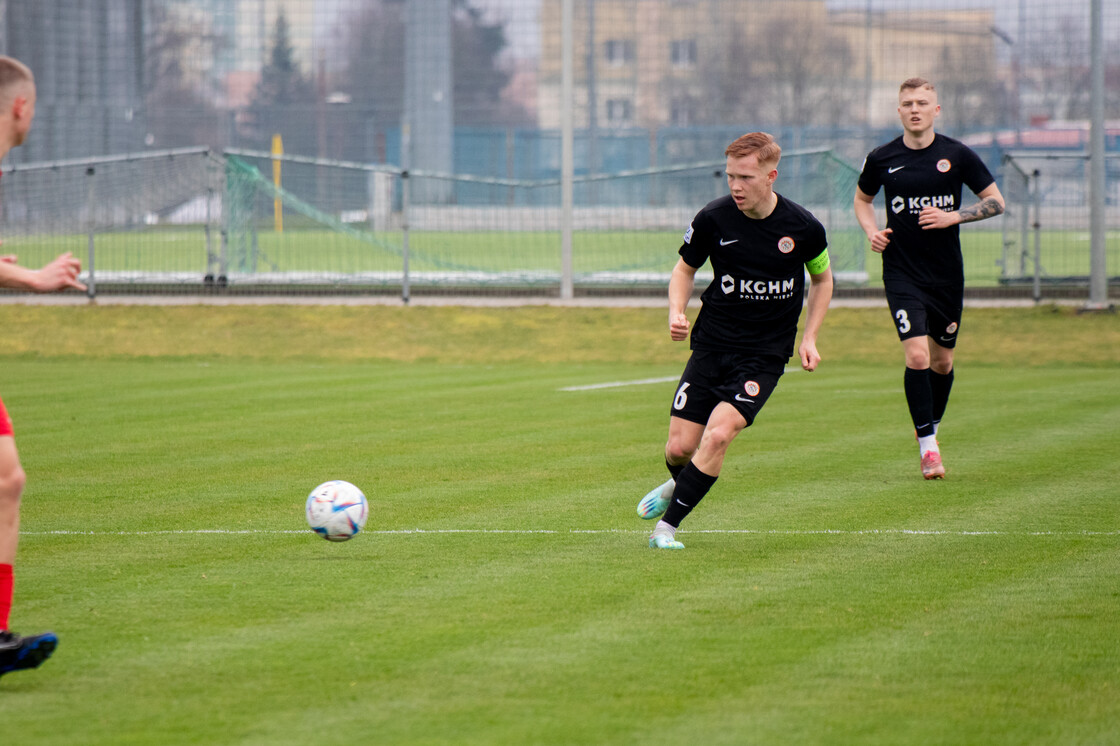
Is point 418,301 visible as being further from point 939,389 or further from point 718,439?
point 718,439

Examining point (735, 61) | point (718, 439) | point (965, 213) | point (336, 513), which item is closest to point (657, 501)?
point (718, 439)

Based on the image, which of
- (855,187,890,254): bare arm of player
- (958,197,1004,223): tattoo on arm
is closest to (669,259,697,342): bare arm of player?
(855,187,890,254): bare arm of player

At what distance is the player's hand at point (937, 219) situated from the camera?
9373 millimetres

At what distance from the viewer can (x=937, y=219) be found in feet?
30.8

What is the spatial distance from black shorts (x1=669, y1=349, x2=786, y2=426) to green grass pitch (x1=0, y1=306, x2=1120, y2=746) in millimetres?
640

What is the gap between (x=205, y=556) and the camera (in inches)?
267

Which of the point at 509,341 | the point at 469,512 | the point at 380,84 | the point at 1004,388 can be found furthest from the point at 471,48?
the point at 469,512

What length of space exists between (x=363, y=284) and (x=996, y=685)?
19.6 meters

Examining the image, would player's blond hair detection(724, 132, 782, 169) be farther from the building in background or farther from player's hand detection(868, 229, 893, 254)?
the building in background

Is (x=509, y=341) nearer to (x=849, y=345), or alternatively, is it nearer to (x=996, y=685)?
(x=849, y=345)

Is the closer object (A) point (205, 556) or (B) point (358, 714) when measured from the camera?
(B) point (358, 714)

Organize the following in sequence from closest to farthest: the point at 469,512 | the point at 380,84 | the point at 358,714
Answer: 1. the point at 358,714
2. the point at 469,512
3. the point at 380,84

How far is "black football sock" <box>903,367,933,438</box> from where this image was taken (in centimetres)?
941

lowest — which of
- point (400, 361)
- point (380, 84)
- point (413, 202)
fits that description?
point (400, 361)
